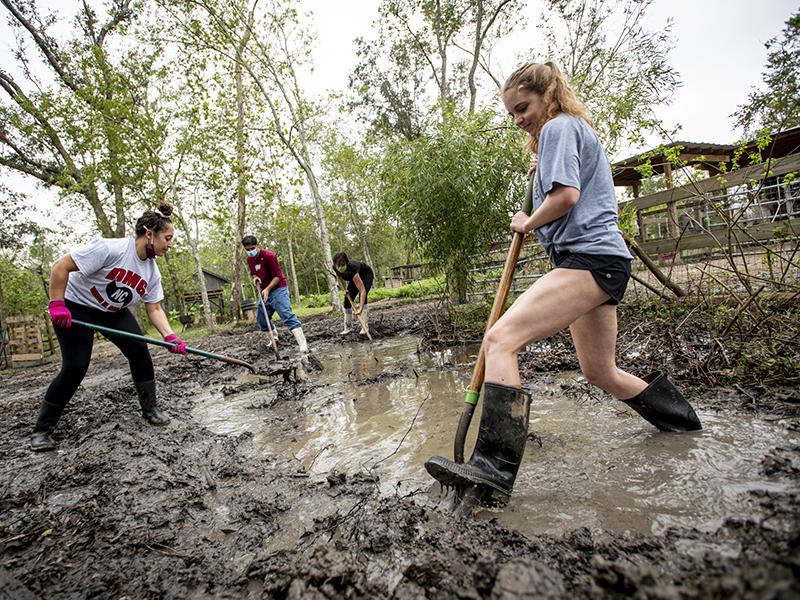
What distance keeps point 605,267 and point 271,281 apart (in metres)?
5.99

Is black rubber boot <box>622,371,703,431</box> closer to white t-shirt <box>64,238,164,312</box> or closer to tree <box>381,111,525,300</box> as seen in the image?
white t-shirt <box>64,238,164,312</box>

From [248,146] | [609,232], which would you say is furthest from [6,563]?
[248,146]

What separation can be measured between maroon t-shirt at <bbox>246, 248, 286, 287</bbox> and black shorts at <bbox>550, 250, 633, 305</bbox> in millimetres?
5590

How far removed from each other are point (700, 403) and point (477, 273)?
5.50 m

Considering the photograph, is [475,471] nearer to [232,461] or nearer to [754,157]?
[232,461]

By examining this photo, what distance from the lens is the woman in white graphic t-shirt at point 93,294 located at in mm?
3178

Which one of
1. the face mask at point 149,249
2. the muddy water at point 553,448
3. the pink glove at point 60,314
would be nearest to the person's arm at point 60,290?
the pink glove at point 60,314

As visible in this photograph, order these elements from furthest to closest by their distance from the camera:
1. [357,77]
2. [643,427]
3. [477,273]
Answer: [357,77] → [477,273] → [643,427]

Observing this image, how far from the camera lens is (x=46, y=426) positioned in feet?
11.3

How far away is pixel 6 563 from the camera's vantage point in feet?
5.92

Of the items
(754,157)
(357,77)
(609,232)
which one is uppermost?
(357,77)

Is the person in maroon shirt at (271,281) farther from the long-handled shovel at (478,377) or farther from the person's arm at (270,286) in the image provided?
the long-handled shovel at (478,377)

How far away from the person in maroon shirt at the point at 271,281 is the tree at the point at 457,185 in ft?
7.34

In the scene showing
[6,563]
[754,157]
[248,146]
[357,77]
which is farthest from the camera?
[357,77]
